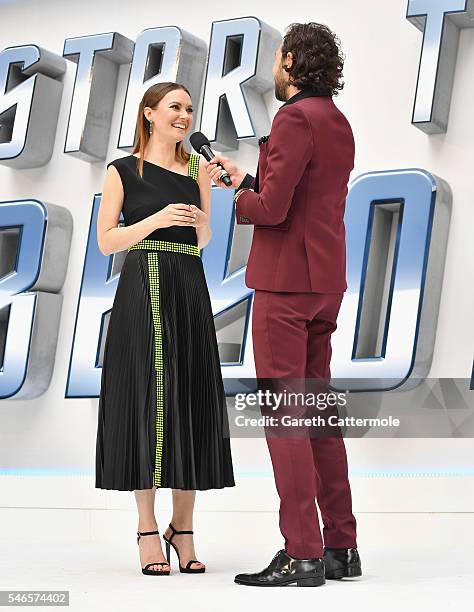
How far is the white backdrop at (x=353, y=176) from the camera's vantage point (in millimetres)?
3824

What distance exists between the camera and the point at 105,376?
2941 millimetres

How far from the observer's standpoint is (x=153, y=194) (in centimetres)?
299

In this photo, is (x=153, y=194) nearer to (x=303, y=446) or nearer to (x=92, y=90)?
(x=303, y=446)

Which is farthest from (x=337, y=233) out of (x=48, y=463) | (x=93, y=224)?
(x=48, y=463)

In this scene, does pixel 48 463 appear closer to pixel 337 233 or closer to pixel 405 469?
pixel 405 469

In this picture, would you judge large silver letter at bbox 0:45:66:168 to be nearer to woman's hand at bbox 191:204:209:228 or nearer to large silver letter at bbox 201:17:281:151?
large silver letter at bbox 201:17:281:151

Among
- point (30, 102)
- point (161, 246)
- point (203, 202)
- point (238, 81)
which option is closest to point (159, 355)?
point (161, 246)

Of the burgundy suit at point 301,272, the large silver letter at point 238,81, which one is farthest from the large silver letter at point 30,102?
the burgundy suit at point 301,272

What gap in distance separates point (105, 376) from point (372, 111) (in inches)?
71.1

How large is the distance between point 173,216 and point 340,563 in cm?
110

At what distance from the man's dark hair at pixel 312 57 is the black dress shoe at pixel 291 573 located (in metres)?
1.27

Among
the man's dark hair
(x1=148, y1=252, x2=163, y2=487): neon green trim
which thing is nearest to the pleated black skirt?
(x1=148, y1=252, x2=163, y2=487): neon green trim

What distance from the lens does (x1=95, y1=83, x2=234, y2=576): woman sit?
2.86 meters

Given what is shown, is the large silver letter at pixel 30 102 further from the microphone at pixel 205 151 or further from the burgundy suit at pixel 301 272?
the burgundy suit at pixel 301 272
